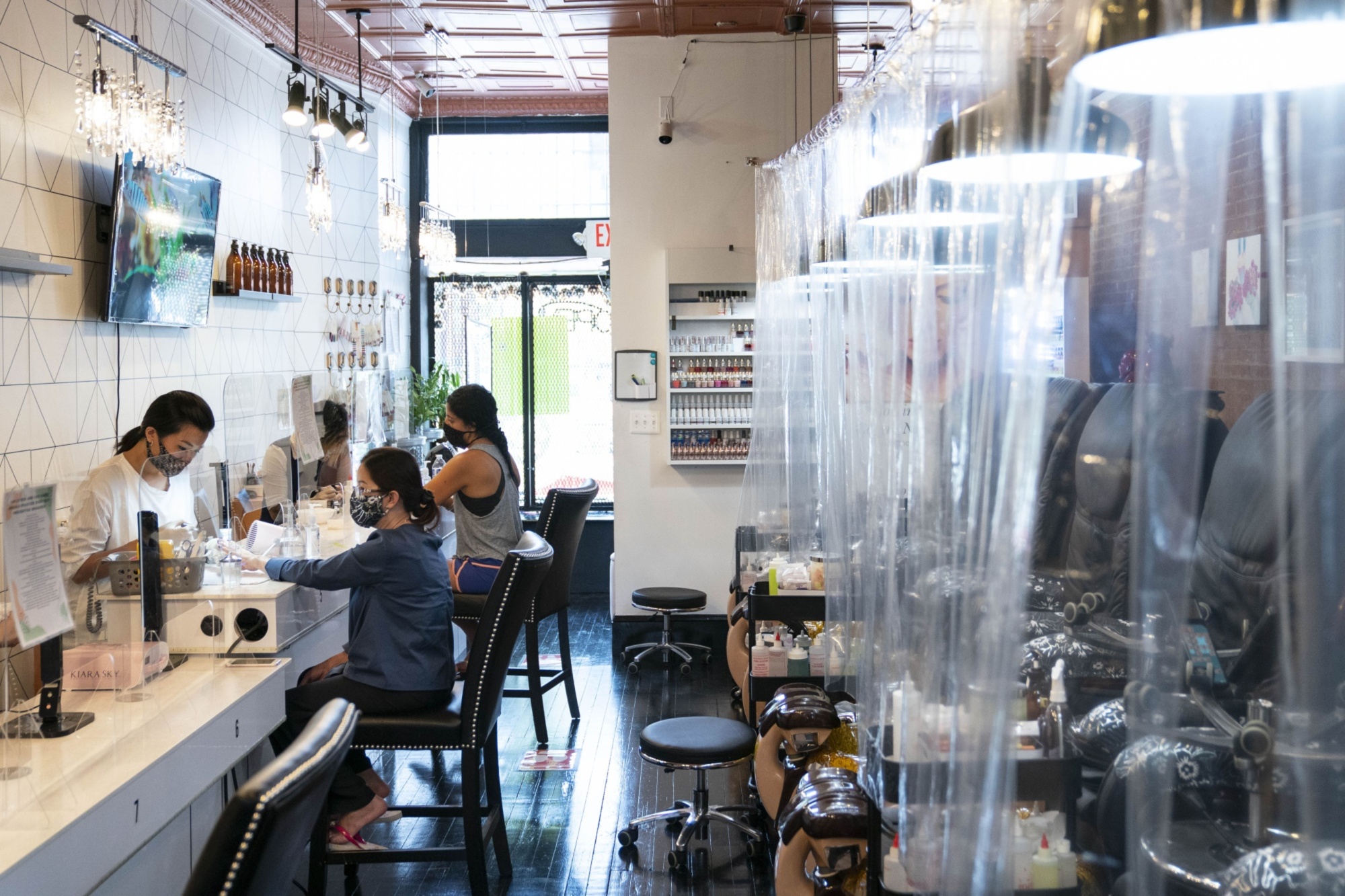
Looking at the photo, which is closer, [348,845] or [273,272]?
[348,845]

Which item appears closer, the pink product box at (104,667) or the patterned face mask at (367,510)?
the pink product box at (104,667)

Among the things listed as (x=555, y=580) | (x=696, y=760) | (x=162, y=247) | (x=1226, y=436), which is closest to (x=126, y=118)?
(x=162, y=247)

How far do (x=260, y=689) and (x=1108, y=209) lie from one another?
265cm

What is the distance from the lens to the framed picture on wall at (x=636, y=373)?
6445 mm

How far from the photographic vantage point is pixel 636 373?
6.46 m

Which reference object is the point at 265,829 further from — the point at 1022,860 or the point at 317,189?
the point at 317,189

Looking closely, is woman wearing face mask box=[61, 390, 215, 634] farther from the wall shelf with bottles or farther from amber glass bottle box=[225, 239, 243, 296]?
the wall shelf with bottles

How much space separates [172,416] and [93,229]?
1.22 meters

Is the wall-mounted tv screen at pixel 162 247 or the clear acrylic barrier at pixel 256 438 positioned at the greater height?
the wall-mounted tv screen at pixel 162 247

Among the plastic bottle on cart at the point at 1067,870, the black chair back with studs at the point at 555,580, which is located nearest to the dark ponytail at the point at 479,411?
the black chair back with studs at the point at 555,580

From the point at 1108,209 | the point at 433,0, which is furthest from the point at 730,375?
the point at 1108,209

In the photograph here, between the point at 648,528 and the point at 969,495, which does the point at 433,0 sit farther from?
the point at 969,495

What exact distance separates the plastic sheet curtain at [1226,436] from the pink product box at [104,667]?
240cm

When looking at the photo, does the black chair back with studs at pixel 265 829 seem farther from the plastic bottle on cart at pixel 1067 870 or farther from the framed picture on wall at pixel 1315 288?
the framed picture on wall at pixel 1315 288
